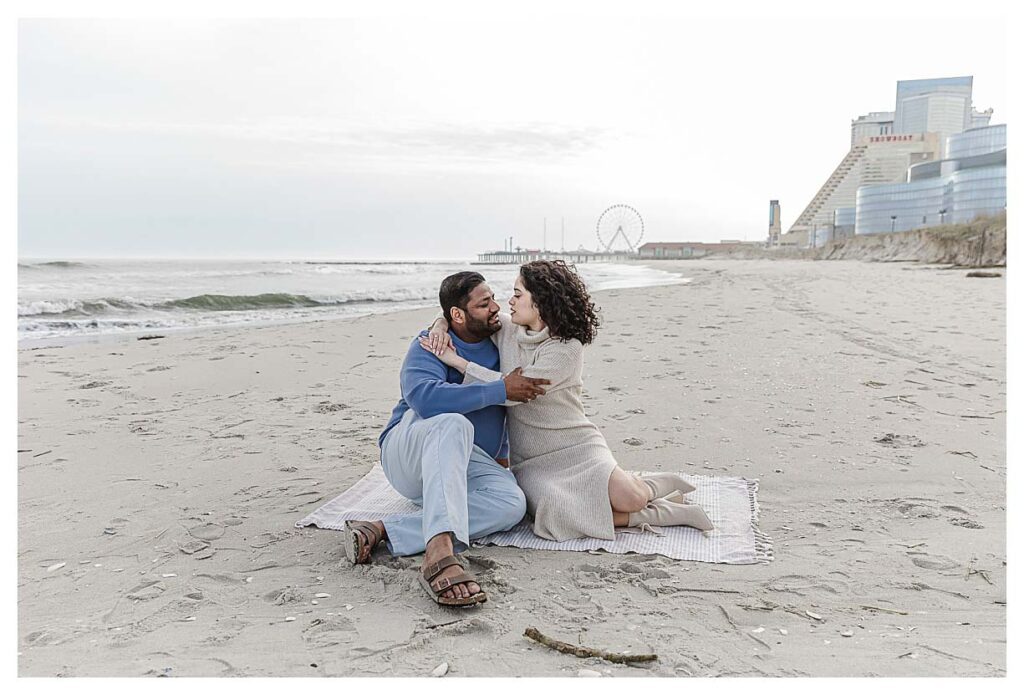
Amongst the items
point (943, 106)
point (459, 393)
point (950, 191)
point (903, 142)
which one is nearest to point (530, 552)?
point (459, 393)

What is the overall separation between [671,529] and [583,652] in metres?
1.15

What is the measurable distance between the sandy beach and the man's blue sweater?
53 cm

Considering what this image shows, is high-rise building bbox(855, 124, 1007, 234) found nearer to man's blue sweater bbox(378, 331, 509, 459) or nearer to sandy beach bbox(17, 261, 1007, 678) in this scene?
sandy beach bbox(17, 261, 1007, 678)

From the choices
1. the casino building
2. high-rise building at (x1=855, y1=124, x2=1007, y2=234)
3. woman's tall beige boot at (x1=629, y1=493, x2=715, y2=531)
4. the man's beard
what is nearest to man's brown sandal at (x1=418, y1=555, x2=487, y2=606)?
woman's tall beige boot at (x1=629, y1=493, x2=715, y2=531)

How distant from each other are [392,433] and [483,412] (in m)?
0.40

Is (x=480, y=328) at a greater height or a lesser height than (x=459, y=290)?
lesser

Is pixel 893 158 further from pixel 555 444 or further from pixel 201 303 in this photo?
pixel 555 444

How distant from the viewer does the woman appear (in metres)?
2.89

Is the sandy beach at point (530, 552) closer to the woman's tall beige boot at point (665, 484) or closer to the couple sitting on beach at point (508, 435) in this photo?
the couple sitting on beach at point (508, 435)

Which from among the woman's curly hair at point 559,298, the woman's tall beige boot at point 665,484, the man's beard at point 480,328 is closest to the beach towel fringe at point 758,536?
the woman's tall beige boot at point 665,484

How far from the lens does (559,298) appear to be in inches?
113

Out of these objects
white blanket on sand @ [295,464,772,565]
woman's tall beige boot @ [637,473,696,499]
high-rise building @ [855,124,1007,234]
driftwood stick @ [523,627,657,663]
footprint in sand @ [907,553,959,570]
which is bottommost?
white blanket on sand @ [295,464,772,565]

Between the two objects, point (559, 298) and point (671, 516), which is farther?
point (671, 516)

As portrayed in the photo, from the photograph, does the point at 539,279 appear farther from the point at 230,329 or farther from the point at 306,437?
the point at 230,329
